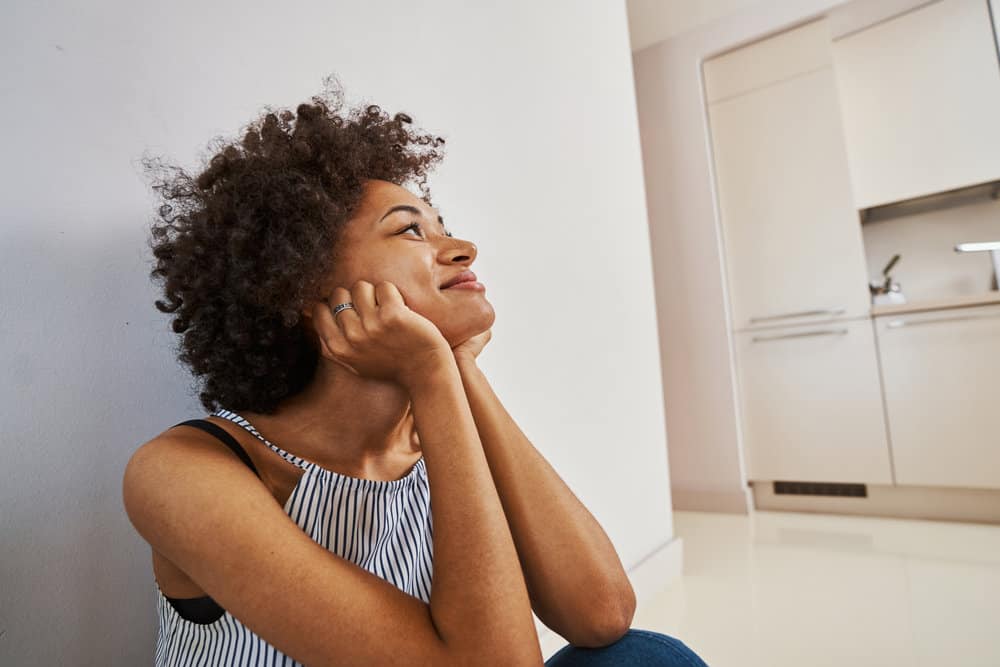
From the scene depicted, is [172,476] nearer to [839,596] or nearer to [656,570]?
[656,570]

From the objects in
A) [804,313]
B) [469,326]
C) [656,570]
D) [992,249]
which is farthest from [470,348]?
[992,249]

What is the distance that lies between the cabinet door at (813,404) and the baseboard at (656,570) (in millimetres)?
1075

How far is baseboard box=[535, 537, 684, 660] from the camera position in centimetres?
185

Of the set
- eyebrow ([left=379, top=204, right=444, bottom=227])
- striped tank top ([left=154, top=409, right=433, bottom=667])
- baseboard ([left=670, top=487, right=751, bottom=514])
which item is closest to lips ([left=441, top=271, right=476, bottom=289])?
eyebrow ([left=379, top=204, right=444, bottom=227])

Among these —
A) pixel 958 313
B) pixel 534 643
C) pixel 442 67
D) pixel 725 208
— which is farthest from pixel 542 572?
pixel 725 208

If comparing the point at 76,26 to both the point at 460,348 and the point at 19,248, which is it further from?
the point at 460,348

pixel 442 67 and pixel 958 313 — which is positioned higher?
pixel 442 67

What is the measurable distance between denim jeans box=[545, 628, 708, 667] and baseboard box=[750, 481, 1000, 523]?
2.54 m

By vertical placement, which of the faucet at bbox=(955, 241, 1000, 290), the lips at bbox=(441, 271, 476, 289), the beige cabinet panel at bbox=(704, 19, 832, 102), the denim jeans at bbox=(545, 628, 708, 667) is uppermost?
the beige cabinet panel at bbox=(704, 19, 832, 102)

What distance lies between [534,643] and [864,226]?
332cm

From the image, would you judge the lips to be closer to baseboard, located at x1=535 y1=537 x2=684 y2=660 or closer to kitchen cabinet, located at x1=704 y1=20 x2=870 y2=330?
baseboard, located at x1=535 y1=537 x2=684 y2=660

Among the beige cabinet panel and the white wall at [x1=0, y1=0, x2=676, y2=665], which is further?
the beige cabinet panel

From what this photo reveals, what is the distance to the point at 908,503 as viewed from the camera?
2.69 m

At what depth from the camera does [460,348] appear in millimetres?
882
